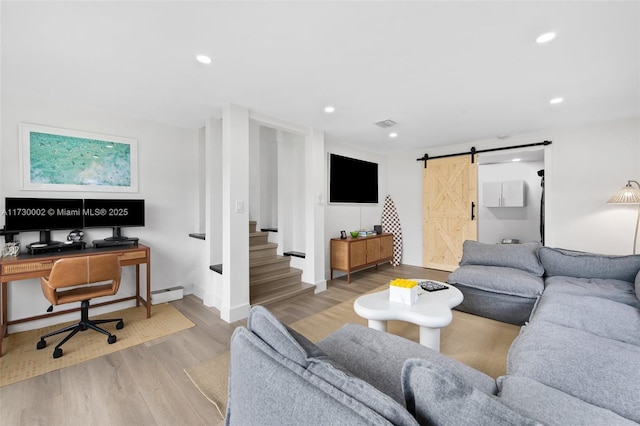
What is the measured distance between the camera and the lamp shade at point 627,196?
10.9 feet

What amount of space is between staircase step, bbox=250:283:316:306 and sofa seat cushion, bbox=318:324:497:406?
1986mm

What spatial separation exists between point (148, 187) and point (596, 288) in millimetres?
5007

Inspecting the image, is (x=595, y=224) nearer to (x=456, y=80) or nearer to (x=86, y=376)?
(x=456, y=80)

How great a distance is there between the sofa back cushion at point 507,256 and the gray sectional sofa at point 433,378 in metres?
1.08

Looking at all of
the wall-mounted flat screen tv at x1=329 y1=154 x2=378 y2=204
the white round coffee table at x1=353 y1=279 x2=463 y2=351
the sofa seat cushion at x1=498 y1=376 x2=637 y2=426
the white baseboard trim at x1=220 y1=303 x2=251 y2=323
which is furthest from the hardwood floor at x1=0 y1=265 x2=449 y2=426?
the wall-mounted flat screen tv at x1=329 y1=154 x2=378 y2=204

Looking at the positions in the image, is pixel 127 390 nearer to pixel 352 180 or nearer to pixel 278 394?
pixel 278 394

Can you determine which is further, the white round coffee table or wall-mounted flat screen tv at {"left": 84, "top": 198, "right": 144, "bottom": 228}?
wall-mounted flat screen tv at {"left": 84, "top": 198, "right": 144, "bottom": 228}

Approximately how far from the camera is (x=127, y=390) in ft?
6.13

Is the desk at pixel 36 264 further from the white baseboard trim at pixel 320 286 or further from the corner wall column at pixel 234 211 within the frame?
the white baseboard trim at pixel 320 286

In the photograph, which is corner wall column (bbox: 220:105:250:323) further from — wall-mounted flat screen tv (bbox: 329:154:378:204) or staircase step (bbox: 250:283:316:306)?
wall-mounted flat screen tv (bbox: 329:154:378:204)

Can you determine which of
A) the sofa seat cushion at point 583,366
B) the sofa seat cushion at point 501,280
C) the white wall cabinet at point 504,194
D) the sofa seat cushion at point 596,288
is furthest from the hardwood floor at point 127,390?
the white wall cabinet at point 504,194

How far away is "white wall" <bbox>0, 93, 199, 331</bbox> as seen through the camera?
8.84 feet

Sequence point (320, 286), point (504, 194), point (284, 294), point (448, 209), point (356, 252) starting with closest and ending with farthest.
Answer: point (284, 294)
point (320, 286)
point (356, 252)
point (448, 209)
point (504, 194)

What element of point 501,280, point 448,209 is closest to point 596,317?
point 501,280
